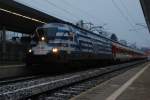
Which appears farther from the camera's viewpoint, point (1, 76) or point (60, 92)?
point (1, 76)

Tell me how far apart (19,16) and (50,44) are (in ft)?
27.8

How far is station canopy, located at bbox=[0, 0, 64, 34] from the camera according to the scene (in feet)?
88.3

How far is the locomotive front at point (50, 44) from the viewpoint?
22564mm

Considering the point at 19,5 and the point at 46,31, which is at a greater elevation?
the point at 19,5

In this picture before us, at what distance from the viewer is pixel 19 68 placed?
2325 cm

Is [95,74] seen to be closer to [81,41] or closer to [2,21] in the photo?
[81,41]

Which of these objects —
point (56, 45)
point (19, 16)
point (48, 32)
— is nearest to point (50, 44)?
point (56, 45)

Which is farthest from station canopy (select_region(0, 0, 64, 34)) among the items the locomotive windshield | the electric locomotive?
the electric locomotive

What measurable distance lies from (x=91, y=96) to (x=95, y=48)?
20.9 m

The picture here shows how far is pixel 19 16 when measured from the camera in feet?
101

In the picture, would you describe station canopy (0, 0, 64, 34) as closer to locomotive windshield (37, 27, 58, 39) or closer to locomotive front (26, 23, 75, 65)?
locomotive windshield (37, 27, 58, 39)

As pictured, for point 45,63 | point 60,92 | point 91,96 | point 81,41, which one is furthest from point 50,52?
point 91,96

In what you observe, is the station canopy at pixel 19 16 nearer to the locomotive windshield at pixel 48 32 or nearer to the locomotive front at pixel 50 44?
the locomotive windshield at pixel 48 32

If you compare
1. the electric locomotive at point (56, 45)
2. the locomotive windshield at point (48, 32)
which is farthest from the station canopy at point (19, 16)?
the electric locomotive at point (56, 45)
